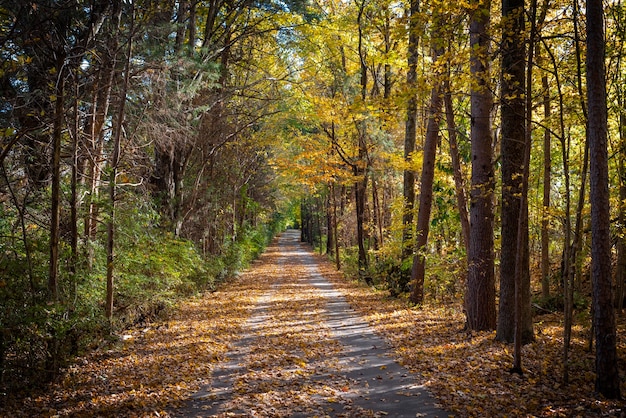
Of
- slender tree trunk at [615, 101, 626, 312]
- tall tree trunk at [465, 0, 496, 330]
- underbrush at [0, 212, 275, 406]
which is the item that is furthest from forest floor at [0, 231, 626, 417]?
slender tree trunk at [615, 101, 626, 312]

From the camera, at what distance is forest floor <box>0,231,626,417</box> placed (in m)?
5.01

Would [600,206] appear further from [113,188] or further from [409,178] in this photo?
[409,178]

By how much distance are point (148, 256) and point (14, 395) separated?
13.8 ft

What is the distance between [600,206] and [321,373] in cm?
413

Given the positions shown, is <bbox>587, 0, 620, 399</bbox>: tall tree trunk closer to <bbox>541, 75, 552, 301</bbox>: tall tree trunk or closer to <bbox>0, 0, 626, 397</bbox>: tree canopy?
<bbox>0, 0, 626, 397</bbox>: tree canopy

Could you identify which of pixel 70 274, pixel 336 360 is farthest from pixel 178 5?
pixel 336 360

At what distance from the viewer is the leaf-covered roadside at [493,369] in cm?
489

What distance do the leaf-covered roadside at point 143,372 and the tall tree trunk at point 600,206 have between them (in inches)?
190

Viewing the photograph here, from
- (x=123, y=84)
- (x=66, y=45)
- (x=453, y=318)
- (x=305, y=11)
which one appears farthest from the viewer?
(x=305, y=11)

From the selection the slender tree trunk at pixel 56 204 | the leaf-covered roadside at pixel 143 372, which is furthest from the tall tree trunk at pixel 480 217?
the slender tree trunk at pixel 56 204

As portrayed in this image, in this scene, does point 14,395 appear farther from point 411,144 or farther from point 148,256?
point 411,144

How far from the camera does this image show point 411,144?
47.6ft

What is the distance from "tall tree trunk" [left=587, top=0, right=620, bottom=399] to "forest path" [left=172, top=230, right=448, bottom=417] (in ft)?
6.22

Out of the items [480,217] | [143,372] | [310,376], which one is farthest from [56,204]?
[480,217]
